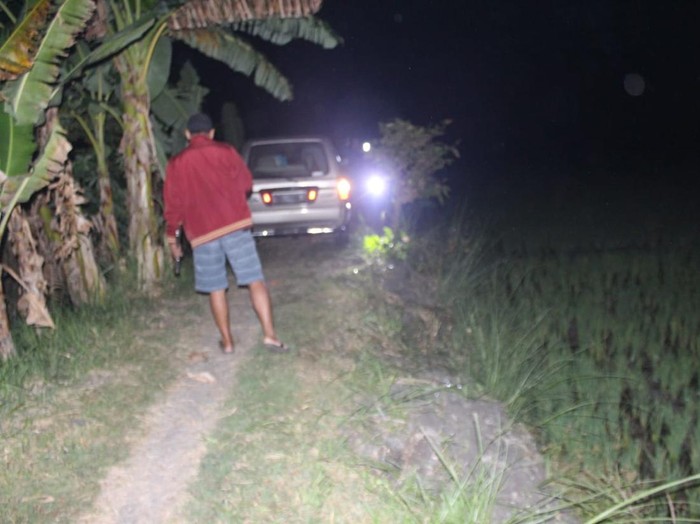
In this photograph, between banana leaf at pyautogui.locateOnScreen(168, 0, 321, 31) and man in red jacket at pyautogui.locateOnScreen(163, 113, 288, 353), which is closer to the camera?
man in red jacket at pyautogui.locateOnScreen(163, 113, 288, 353)

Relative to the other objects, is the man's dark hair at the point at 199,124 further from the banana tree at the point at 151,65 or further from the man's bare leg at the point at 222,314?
the banana tree at the point at 151,65

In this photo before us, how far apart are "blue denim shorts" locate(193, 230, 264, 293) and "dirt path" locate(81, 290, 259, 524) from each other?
2.43 ft

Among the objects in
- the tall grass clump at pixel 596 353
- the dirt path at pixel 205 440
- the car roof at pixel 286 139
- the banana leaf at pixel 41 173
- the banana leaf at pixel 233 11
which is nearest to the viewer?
the dirt path at pixel 205 440

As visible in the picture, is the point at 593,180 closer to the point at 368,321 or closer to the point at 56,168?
the point at 368,321

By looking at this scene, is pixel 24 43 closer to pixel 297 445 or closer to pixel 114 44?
pixel 114 44

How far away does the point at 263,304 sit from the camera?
684cm

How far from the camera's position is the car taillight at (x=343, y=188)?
37.8ft

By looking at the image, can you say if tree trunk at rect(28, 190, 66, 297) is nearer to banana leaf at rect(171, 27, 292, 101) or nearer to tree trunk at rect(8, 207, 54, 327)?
tree trunk at rect(8, 207, 54, 327)

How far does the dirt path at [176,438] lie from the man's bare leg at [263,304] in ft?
1.08

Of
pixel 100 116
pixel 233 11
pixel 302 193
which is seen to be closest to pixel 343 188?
pixel 302 193

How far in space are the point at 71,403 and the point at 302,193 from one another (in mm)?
6181

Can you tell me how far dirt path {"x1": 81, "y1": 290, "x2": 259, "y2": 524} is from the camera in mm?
4566

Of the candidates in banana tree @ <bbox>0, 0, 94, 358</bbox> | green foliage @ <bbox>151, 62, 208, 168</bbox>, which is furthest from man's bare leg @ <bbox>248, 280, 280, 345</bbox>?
green foliage @ <bbox>151, 62, 208, 168</bbox>

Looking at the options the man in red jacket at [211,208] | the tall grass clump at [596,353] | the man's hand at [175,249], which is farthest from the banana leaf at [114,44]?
the tall grass clump at [596,353]
